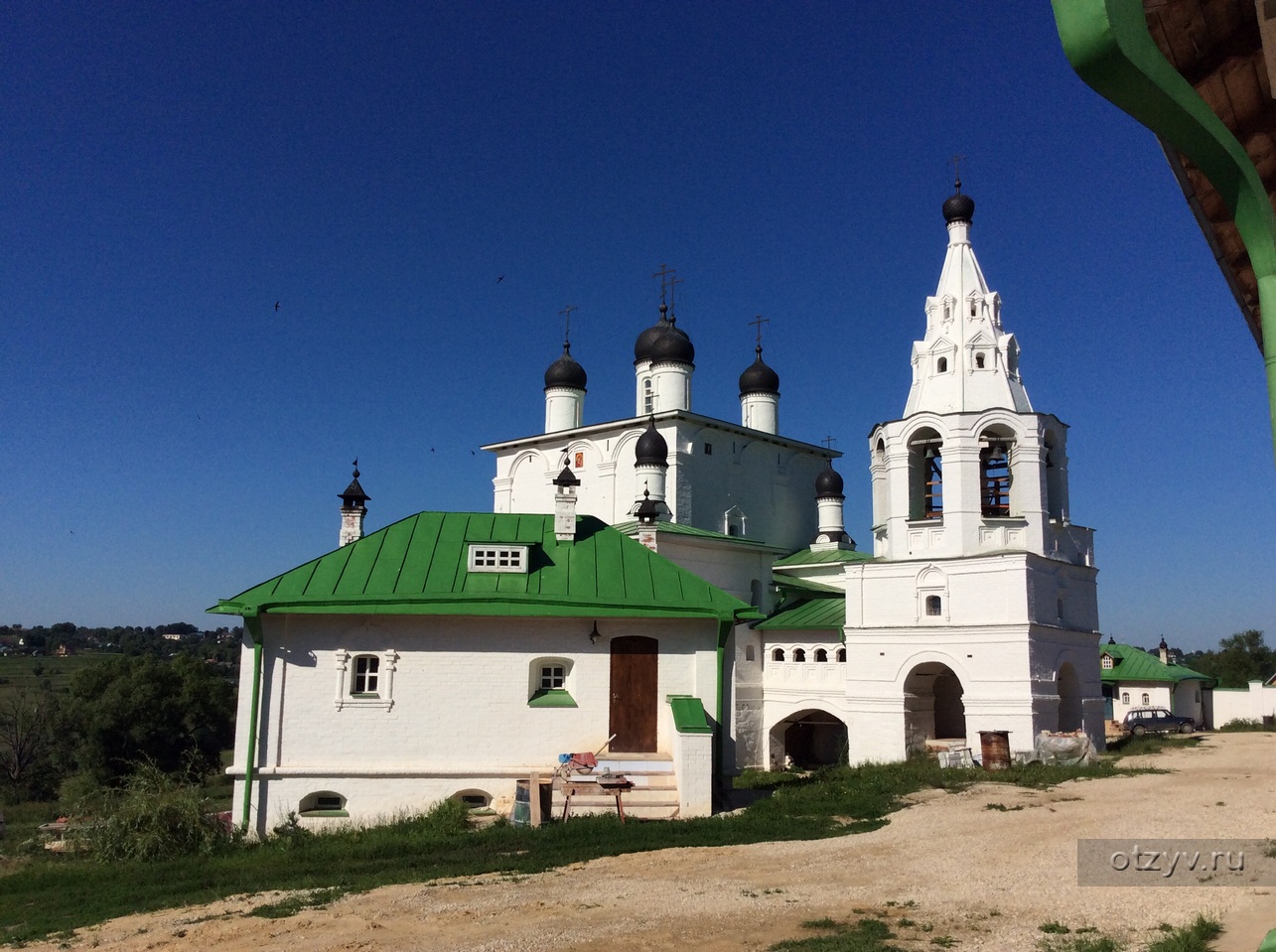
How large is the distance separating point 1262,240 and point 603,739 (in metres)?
14.9

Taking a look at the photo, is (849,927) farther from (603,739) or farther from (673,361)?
(673,361)

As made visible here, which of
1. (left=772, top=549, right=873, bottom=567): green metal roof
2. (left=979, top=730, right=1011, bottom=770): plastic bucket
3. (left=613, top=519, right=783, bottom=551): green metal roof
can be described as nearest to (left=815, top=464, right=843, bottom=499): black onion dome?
(left=772, top=549, right=873, bottom=567): green metal roof

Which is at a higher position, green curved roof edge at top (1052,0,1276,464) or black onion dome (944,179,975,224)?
black onion dome (944,179,975,224)

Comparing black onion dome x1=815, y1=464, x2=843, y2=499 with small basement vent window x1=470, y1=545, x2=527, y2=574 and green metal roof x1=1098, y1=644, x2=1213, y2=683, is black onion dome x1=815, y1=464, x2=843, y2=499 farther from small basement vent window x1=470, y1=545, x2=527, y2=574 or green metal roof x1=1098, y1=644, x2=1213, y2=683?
small basement vent window x1=470, y1=545, x2=527, y2=574

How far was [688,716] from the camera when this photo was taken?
1527cm

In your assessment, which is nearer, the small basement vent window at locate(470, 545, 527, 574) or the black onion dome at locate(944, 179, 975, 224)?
the small basement vent window at locate(470, 545, 527, 574)

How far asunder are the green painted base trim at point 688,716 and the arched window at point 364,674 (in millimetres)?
4816

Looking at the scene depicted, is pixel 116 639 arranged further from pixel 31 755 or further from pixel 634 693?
pixel 634 693

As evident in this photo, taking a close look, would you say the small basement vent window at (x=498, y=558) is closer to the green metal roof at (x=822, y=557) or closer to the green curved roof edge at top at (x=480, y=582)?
the green curved roof edge at top at (x=480, y=582)

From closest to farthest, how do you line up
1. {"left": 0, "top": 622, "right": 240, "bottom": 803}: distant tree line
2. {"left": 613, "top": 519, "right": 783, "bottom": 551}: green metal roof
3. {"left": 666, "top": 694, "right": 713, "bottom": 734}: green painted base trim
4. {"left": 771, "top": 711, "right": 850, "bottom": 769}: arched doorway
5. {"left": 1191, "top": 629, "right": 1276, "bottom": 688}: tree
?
1. {"left": 666, "top": 694, "right": 713, "bottom": 734}: green painted base trim
2. {"left": 771, "top": 711, "right": 850, "bottom": 769}: arched doorway
3. {"left": 613, "top": 519, "right": 783, "bottom": 551}: green metal roof
4. {"left": 0, "top": 622, "right": 240, "bottom": 803}: distant tree line
5. {"left": 1191, "top": 629, "right": 1276, "bottom": 688}: tree

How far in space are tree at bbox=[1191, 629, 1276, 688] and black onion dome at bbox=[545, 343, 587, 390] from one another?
1790 inches

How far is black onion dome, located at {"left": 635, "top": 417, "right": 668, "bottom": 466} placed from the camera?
2750 centimetres

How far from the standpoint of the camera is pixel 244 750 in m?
15.4

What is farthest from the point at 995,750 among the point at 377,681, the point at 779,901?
the point at 377,681
